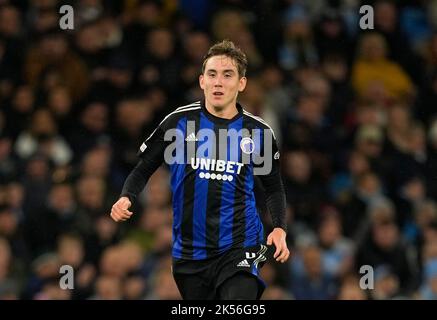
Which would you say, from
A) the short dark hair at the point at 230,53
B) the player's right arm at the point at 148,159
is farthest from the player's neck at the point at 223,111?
the player's right arm at the point at 148,159

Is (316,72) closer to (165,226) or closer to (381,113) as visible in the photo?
(381,113)

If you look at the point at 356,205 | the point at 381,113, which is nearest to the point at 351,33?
the point at 381,113

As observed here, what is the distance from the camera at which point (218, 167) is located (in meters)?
6.30

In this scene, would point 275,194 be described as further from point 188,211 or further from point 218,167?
point 188,211

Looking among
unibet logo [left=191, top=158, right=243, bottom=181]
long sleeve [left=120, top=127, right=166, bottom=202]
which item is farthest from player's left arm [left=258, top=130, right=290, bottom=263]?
long sleeve [left=120, top=127, right=166, bottom=202]

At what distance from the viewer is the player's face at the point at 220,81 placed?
6.34m

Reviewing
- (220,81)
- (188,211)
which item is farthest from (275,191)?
(220,81)

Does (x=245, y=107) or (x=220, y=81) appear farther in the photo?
(x=245, y=107)

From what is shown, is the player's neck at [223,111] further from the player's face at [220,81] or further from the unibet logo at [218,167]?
the unibet logo at [218,167]

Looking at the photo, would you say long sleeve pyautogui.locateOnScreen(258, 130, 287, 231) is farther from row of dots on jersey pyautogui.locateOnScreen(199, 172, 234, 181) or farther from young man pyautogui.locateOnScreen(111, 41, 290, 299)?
row of dots on jersey pyautogui.locateOnScreen(199, 172, 234, 181)

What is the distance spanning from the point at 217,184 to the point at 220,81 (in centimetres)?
59

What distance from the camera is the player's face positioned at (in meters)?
6.34

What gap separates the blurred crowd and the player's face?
Answer: 2484 mm

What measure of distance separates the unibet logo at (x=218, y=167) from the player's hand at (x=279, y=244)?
401mm
